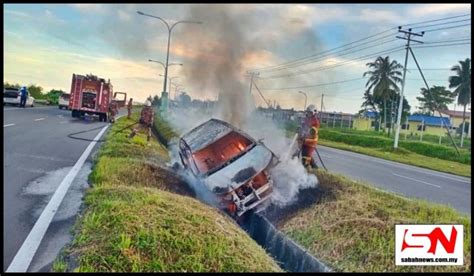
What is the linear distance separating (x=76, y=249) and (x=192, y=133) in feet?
10.3

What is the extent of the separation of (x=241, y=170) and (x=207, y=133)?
1.09 meters

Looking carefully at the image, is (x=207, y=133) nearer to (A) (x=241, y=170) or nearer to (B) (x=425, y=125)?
(A) (x=241, y=170)

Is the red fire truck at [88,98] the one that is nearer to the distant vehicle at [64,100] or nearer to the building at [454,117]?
the distant vehicle at [64,100]

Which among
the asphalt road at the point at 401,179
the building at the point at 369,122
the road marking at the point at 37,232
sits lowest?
the asphalt road at the point at 401,179

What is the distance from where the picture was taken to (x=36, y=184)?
7336 millimetres

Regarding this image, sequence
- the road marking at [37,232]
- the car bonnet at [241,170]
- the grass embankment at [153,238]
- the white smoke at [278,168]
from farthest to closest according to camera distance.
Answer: the white smoke at [278,168] → the car bonnet at [241,170] → the road marking at [37,232] → the grass embankment at [153,238]

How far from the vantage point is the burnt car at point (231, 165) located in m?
5.91

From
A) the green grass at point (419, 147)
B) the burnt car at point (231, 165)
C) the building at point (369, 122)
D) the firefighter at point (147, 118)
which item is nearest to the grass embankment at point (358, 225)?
the burnt car at point (231, 165)

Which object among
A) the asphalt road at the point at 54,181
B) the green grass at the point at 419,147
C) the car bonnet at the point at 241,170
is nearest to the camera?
the asphalt road at the point at 54,181

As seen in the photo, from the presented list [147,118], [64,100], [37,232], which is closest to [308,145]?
[37,232]

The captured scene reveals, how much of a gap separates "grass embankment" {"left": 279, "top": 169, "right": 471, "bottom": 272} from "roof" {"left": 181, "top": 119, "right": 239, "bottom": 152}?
4.83ft

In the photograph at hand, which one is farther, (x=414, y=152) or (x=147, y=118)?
(x=414, y=152)

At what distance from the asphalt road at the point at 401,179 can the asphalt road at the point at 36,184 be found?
5121 millimetres

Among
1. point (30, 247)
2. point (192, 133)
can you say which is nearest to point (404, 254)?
point (30, 247)
